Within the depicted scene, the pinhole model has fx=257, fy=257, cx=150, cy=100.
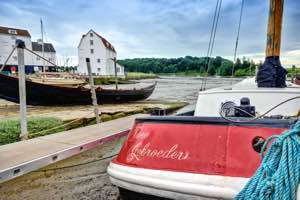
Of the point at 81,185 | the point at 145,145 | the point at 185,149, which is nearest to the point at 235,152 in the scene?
the point at 185,149

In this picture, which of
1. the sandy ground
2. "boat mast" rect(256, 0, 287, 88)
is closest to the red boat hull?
"boat mast" rect(256, 0, 287, 88)

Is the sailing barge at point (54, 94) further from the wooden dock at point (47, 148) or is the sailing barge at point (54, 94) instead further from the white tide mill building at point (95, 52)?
the white tide mill building at point (95, 52)

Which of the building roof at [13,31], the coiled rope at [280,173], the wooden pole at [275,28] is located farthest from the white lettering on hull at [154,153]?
the building roof at [13,31]

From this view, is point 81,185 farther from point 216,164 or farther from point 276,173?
point 276,173

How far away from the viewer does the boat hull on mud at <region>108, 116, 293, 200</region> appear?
6.28ft

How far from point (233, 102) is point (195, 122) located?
3.59 ft

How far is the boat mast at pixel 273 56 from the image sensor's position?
13.1 ft

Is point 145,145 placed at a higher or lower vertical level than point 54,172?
higher

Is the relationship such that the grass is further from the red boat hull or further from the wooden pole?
the wooden pole

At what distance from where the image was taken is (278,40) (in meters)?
4.30

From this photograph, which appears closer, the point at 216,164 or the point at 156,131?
the point at 216,164

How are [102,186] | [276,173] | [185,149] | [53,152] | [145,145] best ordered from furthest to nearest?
1. [53,152]
2. [102,186]
3. [145,145]
4. [185,149]
5. [276,173]

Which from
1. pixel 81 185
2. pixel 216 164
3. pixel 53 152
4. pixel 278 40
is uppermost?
pixel 278 40

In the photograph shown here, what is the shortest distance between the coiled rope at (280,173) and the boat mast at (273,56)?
116 inches
